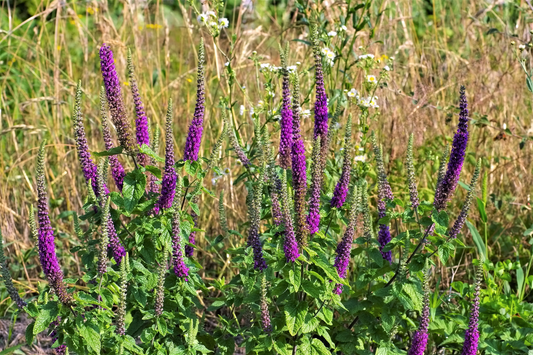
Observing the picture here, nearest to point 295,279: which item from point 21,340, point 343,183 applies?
point 343,183

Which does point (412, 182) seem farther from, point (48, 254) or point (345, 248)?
point (48, 254)

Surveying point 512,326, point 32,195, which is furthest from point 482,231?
point 32,195

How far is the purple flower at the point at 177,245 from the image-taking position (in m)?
2.71

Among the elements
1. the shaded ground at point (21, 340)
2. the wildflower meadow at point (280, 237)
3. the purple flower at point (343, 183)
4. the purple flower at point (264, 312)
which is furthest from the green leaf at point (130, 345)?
the shaded ground at point (21, 340)

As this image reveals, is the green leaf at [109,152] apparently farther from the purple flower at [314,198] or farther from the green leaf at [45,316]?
the purple flower at [314,198]

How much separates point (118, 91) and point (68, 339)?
1043mm

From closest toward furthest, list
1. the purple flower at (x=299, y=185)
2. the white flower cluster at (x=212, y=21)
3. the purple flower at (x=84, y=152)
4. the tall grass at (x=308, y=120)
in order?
the purple flower at (x=299, y=185)
the purple flower at (x=84, y=152)
the white flower cluster at (x=212, y=21)
the tall grass at (x=308, y=120)

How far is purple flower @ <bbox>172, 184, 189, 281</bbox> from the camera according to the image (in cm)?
271

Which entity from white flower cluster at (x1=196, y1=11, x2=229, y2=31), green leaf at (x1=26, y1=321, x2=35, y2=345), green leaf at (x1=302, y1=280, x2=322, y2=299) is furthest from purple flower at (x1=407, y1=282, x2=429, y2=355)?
white flower cluster at (x1=196, y1=11, x2=229, y2=31)

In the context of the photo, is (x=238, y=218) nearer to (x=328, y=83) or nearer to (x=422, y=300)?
(x=328, y=83)

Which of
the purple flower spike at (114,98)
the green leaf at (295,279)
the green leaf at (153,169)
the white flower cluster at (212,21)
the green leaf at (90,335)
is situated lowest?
the green leaf at (90,335)

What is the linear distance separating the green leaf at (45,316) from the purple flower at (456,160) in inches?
64.5

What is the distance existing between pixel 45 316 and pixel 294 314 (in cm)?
100

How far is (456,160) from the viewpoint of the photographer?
277cm
